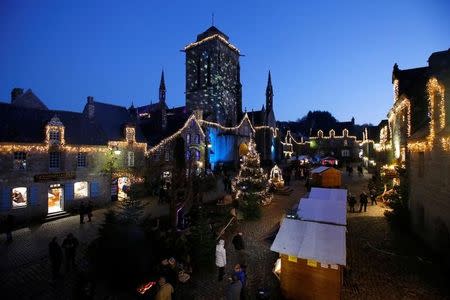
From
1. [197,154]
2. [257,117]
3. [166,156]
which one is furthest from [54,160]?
[257,117]

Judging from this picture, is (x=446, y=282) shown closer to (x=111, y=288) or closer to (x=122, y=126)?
(x=111, y=288)

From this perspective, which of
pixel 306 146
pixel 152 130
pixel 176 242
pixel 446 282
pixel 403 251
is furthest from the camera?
pixel 306 146

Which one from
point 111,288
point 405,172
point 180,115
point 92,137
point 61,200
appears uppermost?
Answer: point 180,115

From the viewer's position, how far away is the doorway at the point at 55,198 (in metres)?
18.8

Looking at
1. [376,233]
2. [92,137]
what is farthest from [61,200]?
[376,233]

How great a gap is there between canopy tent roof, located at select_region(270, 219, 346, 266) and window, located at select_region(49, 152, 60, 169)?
60.0 ft

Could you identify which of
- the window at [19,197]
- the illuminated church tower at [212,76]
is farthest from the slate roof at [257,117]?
the window at [19,197]

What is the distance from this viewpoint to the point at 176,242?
9711mm

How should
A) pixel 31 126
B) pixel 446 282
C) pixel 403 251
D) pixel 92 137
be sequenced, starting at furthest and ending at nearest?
pixel 92 137 < pixel 31 126 < pixel 403 251 < pixel 446 282

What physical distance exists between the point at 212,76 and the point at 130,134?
25759 mm

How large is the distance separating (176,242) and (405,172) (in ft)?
51.4

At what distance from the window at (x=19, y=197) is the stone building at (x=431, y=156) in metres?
24.2

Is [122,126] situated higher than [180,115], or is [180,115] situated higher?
[180,115]

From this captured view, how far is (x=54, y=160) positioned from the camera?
18.8 m
